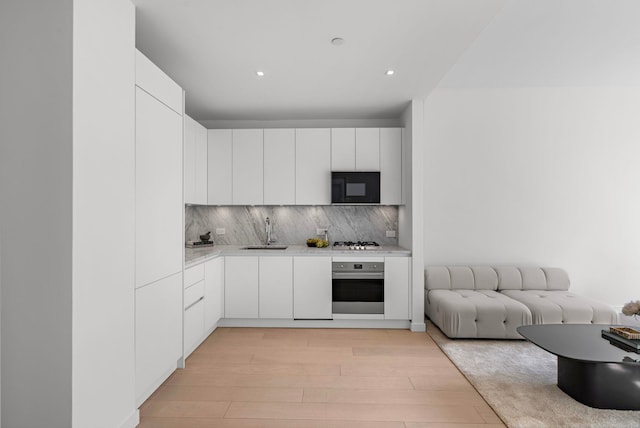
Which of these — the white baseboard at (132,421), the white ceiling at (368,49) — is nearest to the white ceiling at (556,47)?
the white ceiling at (368,49)

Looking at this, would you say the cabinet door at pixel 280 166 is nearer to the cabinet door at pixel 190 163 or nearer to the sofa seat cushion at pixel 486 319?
the cabinet door at pixel 190 163

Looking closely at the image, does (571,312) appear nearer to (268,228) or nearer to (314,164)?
(314,164)

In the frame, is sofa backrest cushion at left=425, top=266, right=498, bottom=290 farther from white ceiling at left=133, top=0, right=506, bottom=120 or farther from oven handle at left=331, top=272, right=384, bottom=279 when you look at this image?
white ceiling at left=133, top=0, right=506, bottom=120

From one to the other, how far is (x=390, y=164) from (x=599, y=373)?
2737mm

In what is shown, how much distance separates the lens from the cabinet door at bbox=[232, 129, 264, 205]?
4.35 metres

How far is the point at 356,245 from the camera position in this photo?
14.2ft

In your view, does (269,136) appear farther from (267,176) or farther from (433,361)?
(433,361)

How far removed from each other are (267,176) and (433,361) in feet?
8.79

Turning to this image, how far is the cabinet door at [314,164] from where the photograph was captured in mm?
4301

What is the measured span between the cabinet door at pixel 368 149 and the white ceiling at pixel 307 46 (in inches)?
14.5

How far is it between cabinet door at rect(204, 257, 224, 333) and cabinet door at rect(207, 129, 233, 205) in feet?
2.74

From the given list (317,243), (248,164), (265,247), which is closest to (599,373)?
(317,243)

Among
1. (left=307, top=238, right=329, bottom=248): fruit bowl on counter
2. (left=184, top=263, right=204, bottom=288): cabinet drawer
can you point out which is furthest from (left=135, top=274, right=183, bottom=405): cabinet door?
(left=307, top=238, right=329, bottom=248): fruit bowl on counter
